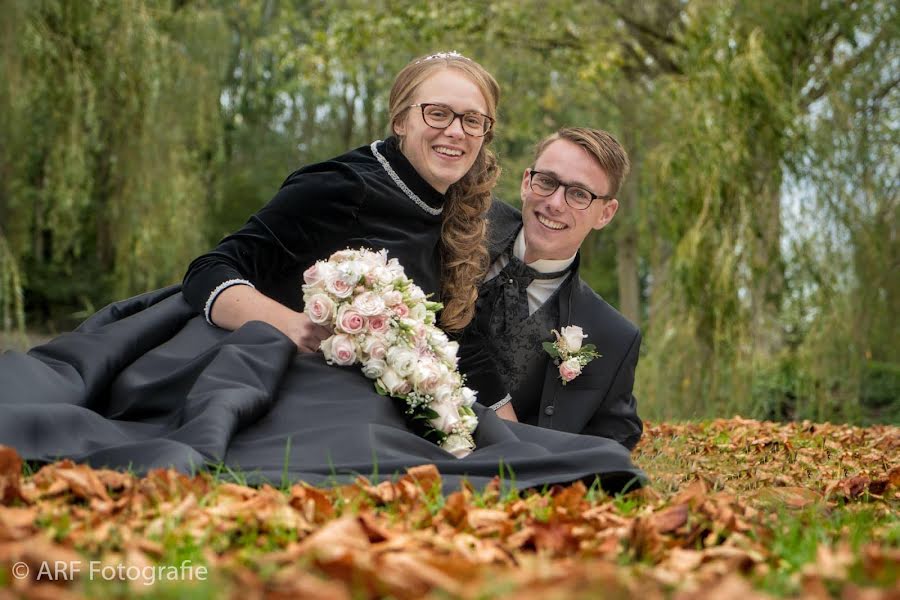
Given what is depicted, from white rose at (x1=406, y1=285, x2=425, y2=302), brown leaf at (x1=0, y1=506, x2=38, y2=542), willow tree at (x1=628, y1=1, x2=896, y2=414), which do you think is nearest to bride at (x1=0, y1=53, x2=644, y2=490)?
white rose at (x1=406, y1=285, x2=425, y2=302)

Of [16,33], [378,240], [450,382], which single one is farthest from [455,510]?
[16,33]

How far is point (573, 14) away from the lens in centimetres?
1373

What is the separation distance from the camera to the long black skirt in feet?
9.73

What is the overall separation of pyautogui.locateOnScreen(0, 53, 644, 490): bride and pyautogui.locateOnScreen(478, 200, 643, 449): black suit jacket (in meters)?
0.33

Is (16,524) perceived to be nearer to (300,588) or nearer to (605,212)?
(300,588)

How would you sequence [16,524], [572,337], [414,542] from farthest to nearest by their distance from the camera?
[572,337] → [414,542] → [16,524]

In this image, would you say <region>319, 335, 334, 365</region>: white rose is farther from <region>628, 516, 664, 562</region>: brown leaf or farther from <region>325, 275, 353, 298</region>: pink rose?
<region>628, 516, 664, 562</region>: brown leaf

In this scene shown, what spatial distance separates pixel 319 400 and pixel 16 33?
7746 millimetres

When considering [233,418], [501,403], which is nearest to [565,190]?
[501,403]

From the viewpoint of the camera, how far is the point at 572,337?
464 centimetres

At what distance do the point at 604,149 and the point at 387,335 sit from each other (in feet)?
5.68

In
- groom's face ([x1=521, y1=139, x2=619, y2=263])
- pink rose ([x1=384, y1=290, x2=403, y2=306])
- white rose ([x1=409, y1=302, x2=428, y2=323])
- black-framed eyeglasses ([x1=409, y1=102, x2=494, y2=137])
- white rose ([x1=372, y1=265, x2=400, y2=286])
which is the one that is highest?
black-framed eyeglasses ([x1=409, y1=102, x2=494, y2=137])

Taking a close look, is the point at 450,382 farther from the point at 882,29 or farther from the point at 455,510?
the point at 882,29

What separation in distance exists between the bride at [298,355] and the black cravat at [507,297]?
210mm
